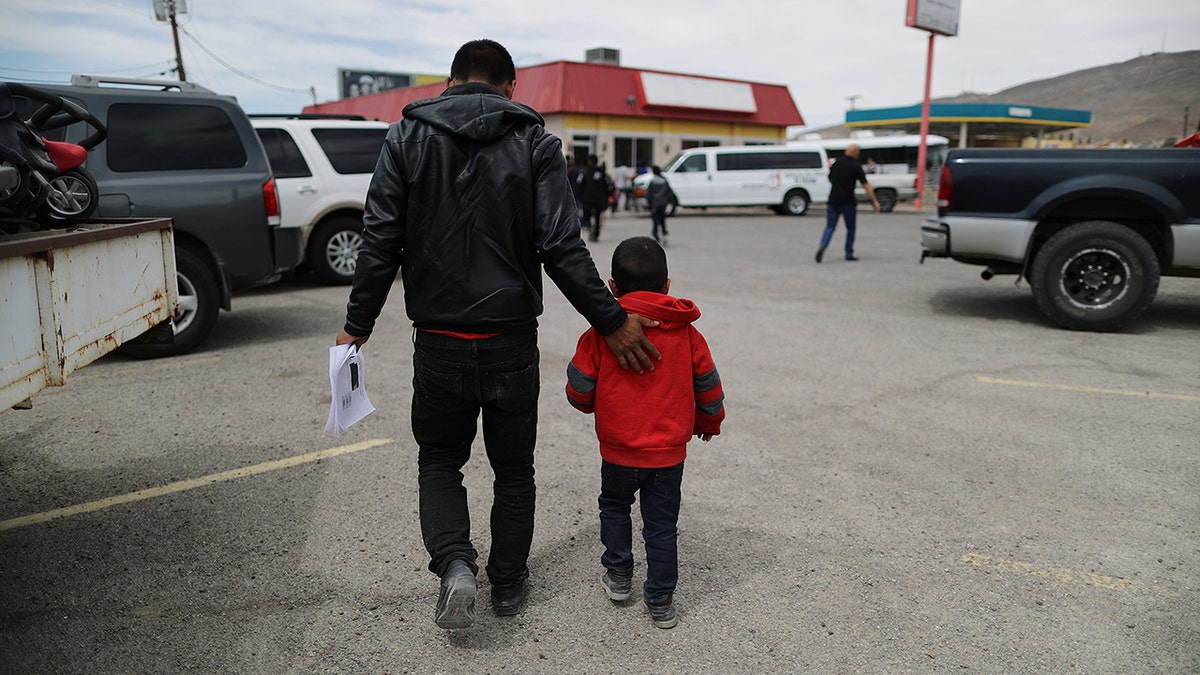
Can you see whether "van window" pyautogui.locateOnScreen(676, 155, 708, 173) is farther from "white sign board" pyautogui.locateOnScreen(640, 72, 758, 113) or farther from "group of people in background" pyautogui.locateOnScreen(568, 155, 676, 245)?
"white sign board" pyautogui.locateOnScreen(640, 72, 758, 113)

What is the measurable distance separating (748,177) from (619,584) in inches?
912

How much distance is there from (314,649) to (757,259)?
36.9 feet

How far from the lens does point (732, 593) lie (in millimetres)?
3000

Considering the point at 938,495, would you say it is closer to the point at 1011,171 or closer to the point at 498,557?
the point at 498,557

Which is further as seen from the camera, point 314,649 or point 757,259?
point 757,259

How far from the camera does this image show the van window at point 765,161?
2486 centimetres

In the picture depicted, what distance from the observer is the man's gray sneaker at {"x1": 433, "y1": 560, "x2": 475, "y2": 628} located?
2.51m

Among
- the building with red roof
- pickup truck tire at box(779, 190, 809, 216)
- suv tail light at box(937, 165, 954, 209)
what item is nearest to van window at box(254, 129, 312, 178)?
suv tail light at box(937, 165, 954, 209)

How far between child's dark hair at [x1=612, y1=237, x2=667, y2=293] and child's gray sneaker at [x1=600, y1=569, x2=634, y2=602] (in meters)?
1.00

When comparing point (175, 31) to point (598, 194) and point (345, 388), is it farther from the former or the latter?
point (345, 388)

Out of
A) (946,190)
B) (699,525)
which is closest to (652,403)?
(699,525)

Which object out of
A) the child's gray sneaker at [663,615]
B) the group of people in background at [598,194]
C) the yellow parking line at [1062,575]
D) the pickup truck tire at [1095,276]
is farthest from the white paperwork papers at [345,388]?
the group of people in background at [598,194]

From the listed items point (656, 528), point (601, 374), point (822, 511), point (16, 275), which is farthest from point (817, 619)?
point (16, 275)

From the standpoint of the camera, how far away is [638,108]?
36.1 meters
